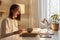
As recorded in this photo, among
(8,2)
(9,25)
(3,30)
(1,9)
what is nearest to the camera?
(3,30)

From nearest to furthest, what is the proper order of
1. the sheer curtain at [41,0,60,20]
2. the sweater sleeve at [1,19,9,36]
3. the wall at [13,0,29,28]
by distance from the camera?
the sweater sleeve at [1,19,9,36], the sheer curtain at [41,0,60,20], the wall at [13,0,29,28]

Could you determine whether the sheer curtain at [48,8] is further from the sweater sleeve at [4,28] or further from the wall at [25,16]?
the sweater sleeve at [4,28]

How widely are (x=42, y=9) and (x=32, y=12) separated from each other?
0.32m

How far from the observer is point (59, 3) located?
15.3 feet

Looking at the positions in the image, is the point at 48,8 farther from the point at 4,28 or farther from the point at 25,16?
the point at 4,28

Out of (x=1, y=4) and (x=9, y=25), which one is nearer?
(x=9, y=25)

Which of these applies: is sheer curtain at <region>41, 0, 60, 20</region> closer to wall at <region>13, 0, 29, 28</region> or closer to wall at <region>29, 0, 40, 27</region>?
wall at <region>29, 0, 40, 27</region>

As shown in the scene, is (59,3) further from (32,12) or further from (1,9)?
(1,9)

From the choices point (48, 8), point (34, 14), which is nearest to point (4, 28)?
point (34, 14)

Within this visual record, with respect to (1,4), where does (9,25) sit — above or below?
below

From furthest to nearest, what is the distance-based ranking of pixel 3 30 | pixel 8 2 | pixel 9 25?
pixel 8 2 < pixel 9 25 < pixel 3 30

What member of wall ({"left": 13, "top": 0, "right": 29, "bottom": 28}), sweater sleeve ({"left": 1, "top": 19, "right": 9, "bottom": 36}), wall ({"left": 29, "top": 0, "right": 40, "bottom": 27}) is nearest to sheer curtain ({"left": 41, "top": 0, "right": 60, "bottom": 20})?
wall ({"left": 29, "top": 0, "right": 40, "bottom": 27})

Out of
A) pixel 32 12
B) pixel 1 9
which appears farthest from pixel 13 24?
pixel 32 12

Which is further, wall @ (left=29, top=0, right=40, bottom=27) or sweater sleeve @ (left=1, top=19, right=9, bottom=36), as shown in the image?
wall @ (left=29, top=0, right=40, bottom=27)
